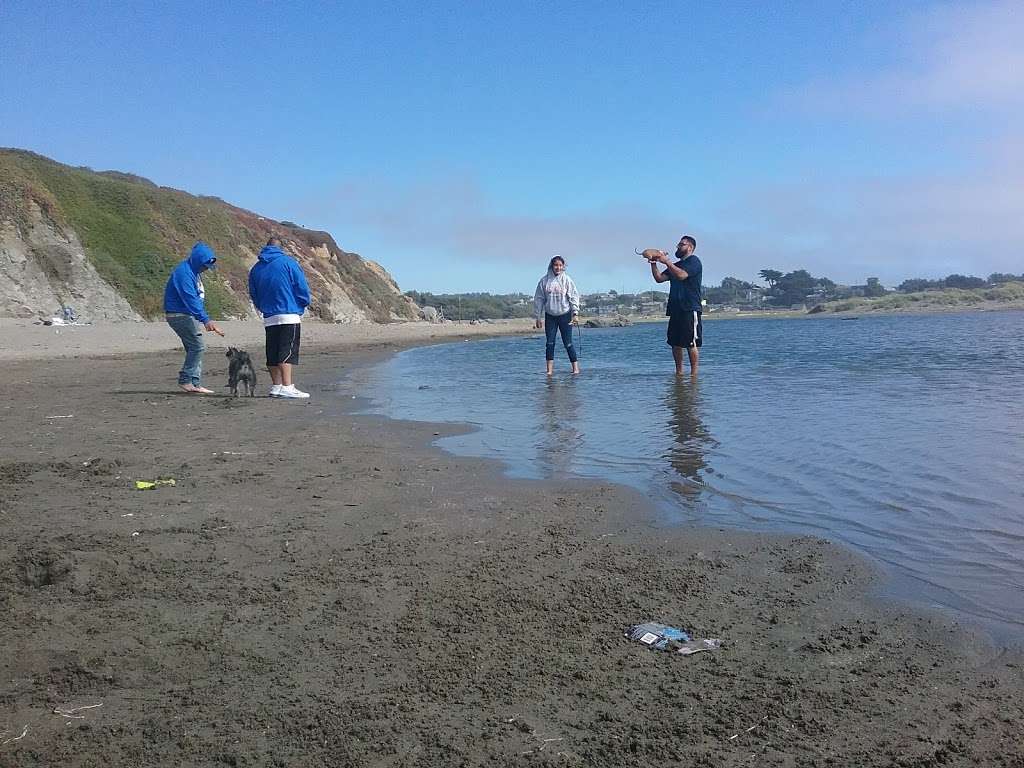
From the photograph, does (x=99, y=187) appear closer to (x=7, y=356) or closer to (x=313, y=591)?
(x=7, y=356)

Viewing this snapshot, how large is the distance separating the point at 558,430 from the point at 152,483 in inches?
148

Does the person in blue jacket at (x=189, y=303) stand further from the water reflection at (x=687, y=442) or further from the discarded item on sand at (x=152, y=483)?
the water reflection at (x=687, y=442)

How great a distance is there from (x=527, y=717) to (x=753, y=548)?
189cm

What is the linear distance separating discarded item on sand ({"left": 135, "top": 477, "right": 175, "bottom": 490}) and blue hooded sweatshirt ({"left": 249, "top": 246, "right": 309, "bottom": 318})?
498 cm

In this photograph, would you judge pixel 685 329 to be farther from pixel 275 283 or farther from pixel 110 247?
pixel 110 247

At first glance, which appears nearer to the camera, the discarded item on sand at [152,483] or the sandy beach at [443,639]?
the sandy beach at [443,639]

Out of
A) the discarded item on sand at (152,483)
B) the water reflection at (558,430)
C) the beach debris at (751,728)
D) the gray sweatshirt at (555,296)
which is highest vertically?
the gray sweatshirt at (555,296)

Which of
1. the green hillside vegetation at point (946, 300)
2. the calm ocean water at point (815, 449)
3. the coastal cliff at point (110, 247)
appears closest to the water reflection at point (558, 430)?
the calm ocean water at point (815, 449)

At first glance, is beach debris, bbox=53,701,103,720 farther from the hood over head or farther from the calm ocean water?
the hood over head

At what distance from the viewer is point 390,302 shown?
56531 millimetres

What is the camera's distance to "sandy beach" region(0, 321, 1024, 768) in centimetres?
205

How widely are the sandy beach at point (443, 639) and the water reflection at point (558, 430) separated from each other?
97cm

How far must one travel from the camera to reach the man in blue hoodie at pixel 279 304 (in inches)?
383

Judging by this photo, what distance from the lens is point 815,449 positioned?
20.5ft
